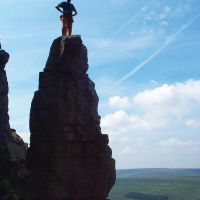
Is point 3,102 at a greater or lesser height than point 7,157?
greater

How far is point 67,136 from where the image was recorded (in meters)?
54.9

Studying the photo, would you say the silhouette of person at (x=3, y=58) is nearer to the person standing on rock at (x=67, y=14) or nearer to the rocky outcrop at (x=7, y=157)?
the rocky outcrop at (x=7, y=157)

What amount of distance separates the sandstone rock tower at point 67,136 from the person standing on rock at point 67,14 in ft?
8.16

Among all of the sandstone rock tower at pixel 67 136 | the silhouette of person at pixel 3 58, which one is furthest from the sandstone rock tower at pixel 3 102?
the sandstone rock tower at pixel 67 136

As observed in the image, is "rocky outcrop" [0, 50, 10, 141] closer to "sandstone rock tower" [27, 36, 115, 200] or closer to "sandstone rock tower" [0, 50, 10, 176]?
"sandstone rock tower" [0, 50, 10, 176]

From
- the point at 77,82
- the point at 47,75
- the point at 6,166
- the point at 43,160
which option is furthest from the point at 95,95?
the point at 6,166

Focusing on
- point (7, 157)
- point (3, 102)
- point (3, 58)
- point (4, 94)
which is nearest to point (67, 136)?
point (7, 157)

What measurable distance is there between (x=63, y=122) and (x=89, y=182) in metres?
8.42

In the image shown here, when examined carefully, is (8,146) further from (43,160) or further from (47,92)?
(47,92)

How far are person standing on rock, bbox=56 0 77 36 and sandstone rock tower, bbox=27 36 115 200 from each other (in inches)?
97.9

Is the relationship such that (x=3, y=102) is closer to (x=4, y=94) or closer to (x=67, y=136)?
(x=4, y=94)

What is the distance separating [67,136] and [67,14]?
16648 millimetres

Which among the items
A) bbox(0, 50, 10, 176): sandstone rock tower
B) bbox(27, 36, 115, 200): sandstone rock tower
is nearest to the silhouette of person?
bbox(0, 50, 10, 176): sandstone rock tower

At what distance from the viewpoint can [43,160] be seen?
181 feet
